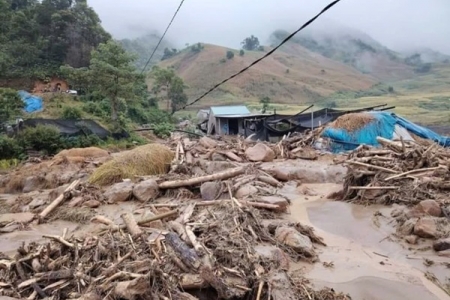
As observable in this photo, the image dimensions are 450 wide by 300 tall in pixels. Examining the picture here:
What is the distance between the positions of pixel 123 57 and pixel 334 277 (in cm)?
2444

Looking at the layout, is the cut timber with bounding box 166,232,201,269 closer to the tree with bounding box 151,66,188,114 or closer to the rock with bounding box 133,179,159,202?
the rock with bounding box 133,179,159,202

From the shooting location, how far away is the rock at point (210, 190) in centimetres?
920

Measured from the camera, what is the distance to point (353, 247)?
6602 mm

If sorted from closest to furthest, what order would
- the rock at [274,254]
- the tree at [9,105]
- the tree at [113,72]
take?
1. the rock at [274,254]
2. the tree at [9,105]
3. the tree at [113,72]

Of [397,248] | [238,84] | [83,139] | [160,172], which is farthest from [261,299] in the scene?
[238,84]

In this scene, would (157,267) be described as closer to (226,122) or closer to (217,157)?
(217,157)

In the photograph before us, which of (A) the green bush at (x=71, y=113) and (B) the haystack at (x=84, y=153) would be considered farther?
(A) the green bush at (x=71, y=113)

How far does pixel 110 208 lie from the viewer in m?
9.76

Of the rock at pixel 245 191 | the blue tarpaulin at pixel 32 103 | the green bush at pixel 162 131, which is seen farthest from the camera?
the green bush at pixel 162 131

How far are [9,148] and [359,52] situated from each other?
5403 inches

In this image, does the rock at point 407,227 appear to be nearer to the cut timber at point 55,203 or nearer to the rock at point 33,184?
the cut timber at point 55,203

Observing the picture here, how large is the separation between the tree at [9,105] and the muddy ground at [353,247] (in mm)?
13084

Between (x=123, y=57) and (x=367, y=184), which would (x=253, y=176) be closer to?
(x=367, y=184)

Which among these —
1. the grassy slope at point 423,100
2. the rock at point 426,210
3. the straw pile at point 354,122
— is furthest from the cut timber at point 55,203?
the grassy slope at point 423,100
